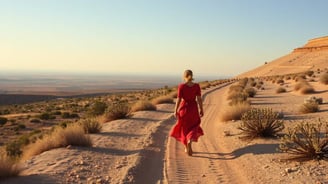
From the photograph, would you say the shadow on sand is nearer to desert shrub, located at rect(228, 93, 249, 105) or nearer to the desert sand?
the desert sand

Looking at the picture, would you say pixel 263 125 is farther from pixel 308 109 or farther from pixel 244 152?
pixel 308 109

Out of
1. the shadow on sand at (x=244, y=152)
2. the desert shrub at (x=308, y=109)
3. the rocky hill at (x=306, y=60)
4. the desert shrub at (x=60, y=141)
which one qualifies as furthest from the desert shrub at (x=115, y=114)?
the rocky hill at (x=306, y=60)

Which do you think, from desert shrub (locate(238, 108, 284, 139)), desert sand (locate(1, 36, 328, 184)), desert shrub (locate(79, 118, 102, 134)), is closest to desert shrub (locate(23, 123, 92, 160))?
desert sand (locate(1, 36, 328, 184))

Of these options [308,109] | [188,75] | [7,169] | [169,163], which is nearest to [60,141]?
[169,163]

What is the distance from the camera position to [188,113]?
10.4 m

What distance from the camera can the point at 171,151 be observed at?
36.0 feet

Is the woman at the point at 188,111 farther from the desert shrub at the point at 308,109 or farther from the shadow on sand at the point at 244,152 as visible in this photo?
the desert shrub at the point at 308,109

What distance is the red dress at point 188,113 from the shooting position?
10328 mm

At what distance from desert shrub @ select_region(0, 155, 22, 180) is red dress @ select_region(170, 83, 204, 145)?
14.5 ft

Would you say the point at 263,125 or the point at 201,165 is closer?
the point at 201,165

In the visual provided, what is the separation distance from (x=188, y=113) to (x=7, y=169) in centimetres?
481

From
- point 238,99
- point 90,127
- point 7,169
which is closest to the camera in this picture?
point 7,169

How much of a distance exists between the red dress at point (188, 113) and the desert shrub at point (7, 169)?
443 cm

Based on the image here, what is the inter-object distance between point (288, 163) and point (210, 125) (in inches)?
290
